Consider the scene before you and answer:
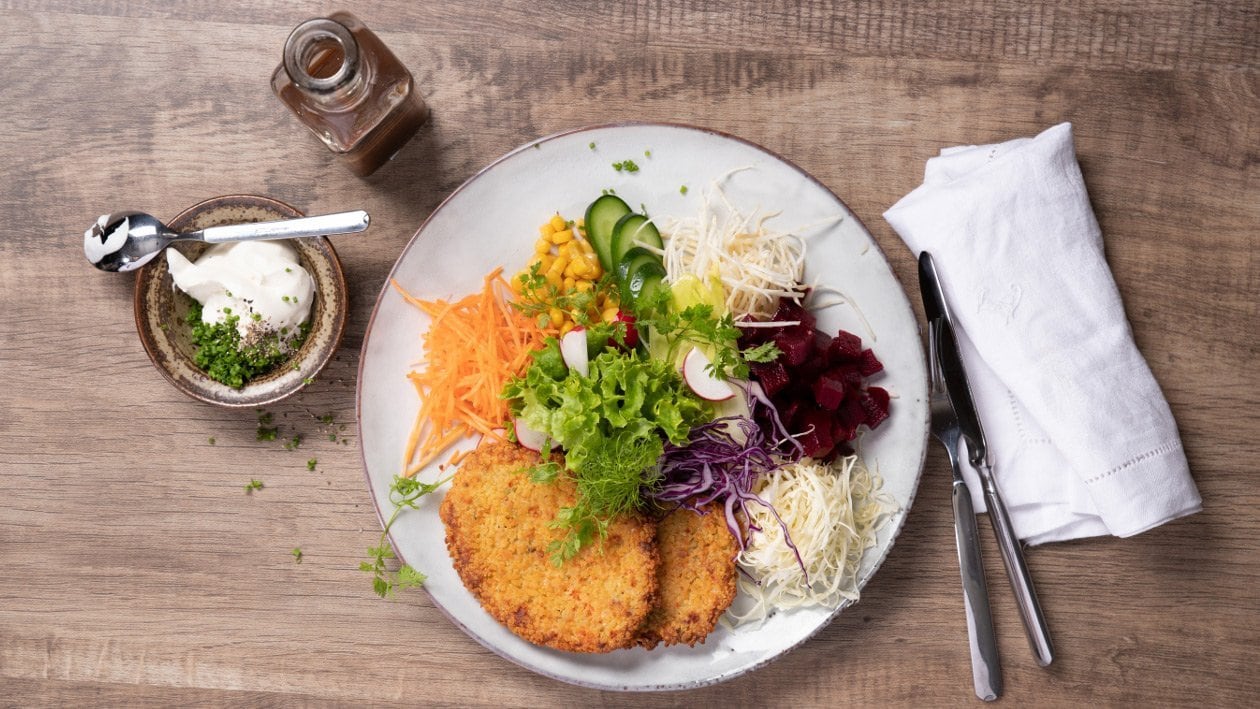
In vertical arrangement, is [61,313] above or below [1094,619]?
above

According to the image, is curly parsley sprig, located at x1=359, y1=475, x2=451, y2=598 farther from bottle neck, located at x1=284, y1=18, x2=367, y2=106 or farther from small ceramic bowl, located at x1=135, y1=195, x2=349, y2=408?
bottle neck, located at x1=284, y1=18, x2=367, y2=106

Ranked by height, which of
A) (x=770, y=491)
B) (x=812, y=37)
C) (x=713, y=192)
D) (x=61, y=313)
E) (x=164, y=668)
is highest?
(x=812, y=37)

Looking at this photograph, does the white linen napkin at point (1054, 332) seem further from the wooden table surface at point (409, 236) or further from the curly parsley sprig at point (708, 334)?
the curly parsley sprig at point (708, 334)

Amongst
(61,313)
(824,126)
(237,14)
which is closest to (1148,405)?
(824,126)

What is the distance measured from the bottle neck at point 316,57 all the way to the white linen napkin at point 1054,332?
2508 millimetres

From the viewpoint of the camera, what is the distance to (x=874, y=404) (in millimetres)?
3570

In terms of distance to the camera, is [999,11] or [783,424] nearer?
[783,424]

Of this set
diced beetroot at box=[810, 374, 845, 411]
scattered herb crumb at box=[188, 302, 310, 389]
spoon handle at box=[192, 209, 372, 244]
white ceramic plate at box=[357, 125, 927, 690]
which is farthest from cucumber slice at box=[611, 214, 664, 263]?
scattered herb crumb at box=[188, 302, 310, 389]

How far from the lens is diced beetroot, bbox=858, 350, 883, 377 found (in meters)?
3.56

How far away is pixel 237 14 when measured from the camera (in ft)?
12.9

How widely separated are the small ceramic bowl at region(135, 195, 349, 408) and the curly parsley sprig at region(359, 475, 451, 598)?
0.68 meters

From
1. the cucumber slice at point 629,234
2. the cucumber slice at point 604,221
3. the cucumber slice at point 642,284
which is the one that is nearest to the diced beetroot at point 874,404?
the cucumber slice at point 642,284

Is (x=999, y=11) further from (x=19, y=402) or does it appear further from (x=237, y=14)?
(x=19, y=402)

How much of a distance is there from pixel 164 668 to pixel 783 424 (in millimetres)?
3310
